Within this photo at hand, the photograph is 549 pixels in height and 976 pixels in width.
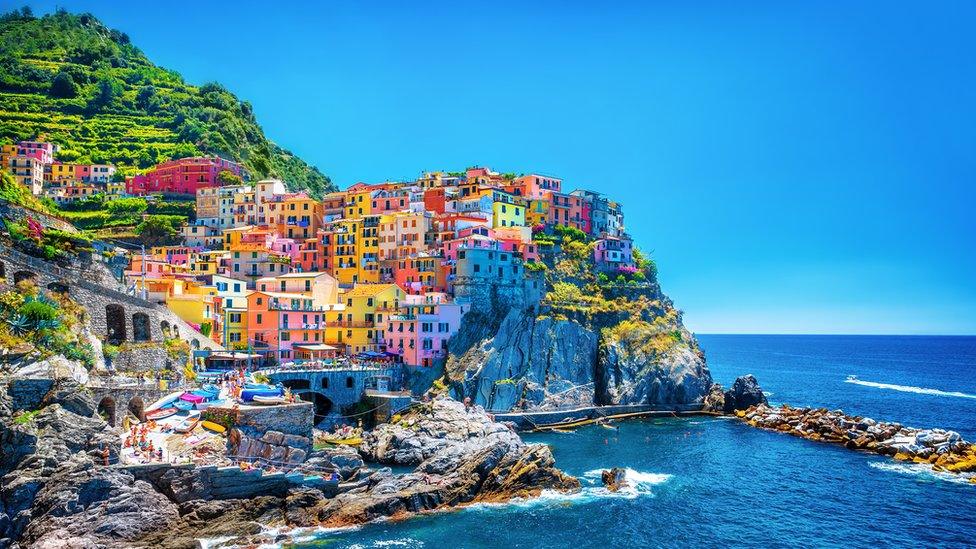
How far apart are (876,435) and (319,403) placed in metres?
53.3

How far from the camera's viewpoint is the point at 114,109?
150125 mm

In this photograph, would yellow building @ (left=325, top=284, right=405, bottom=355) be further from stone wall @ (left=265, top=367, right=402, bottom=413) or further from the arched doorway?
the arched doorway

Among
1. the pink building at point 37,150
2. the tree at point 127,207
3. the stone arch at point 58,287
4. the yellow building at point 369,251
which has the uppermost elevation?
the pink building at point 37,150

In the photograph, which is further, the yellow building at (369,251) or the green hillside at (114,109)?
the green hillside at (114,109)

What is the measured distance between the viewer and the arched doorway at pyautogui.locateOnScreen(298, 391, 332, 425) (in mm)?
70188

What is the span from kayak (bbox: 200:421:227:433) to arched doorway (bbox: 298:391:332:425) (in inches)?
799

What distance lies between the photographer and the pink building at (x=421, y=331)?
81.1 m

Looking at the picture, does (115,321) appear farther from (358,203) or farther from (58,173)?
(58,173)

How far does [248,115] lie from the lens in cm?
16775

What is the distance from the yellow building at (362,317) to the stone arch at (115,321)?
Result: 86.0 ft

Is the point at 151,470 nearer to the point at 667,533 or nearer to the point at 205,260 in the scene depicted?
the point at 667,533

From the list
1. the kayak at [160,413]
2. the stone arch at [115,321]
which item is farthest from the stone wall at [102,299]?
the kayak at [160,413]

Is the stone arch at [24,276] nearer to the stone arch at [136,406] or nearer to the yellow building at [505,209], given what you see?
the stone arch at [136,406]

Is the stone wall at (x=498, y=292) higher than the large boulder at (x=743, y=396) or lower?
higher
